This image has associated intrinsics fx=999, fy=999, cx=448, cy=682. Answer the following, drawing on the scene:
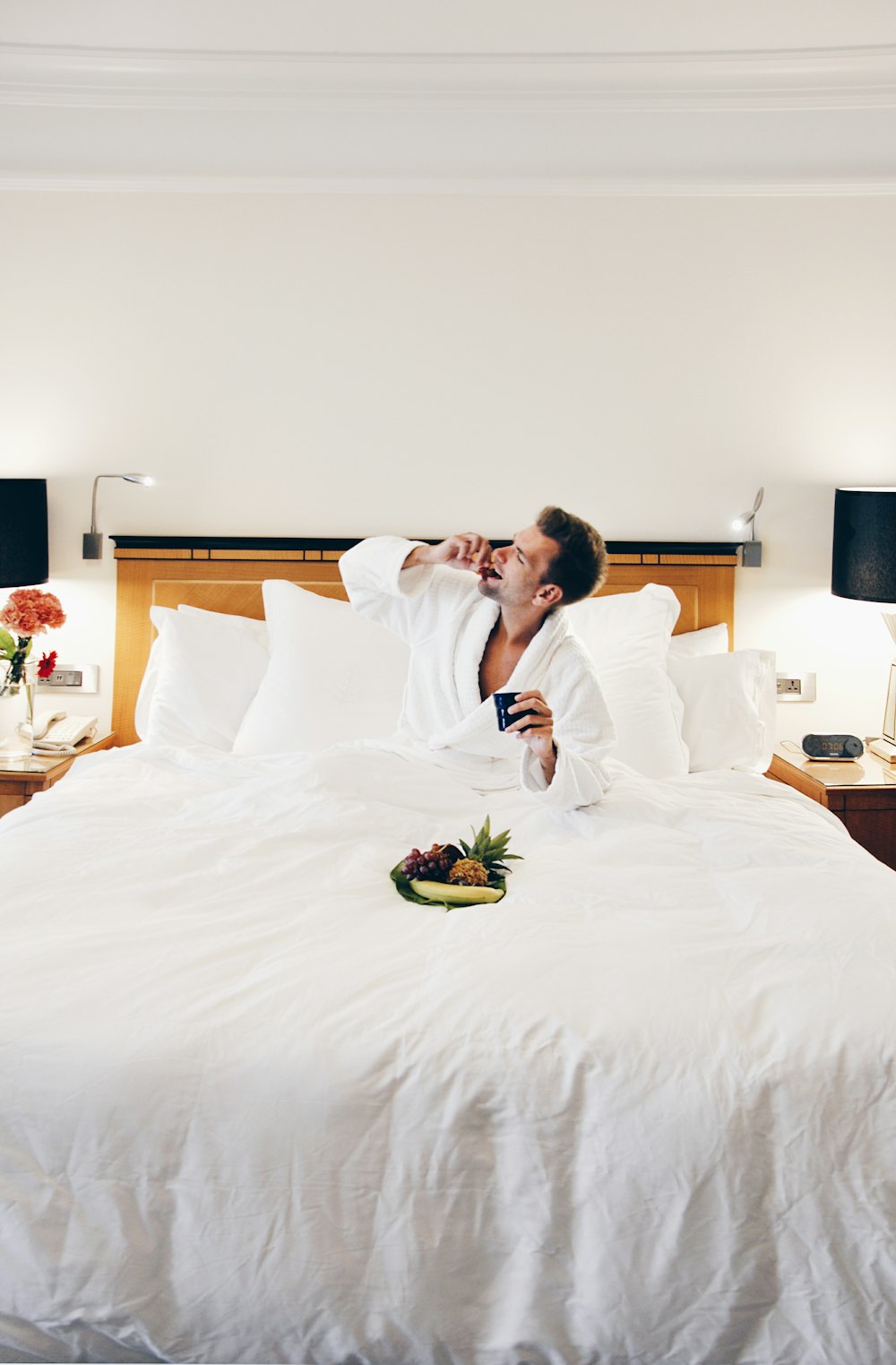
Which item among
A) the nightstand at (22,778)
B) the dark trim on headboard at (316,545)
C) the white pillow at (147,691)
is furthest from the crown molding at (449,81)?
the nightstand at (22,778)

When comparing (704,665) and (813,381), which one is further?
(813,381)

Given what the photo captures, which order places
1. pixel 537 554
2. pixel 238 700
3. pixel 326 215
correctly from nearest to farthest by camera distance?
1. pixel 537 554
2. pixel 238 700
3. pixel 326 215

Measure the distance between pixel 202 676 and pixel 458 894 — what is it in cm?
156

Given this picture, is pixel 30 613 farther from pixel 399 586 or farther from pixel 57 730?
pixel 399 586

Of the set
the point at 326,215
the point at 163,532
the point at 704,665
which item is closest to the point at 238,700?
the point at 163,532

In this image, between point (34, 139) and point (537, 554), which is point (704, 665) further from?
point (34, 139)

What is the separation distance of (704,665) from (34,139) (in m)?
2.72

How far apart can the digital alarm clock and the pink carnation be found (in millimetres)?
2348

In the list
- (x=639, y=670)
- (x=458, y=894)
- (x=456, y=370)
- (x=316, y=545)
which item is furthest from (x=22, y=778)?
(x=456, y=370)

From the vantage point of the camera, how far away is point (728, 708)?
3020mm

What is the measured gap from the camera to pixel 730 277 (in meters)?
3.37

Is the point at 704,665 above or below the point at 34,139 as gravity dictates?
below

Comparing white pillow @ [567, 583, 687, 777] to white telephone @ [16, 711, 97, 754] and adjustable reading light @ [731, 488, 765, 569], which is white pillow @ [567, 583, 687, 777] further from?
Answer: white telephone @ [16, 711, 97, 754]

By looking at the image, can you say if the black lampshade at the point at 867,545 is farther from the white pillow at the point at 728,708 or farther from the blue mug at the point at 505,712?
the blue mug at the point at 505,712
